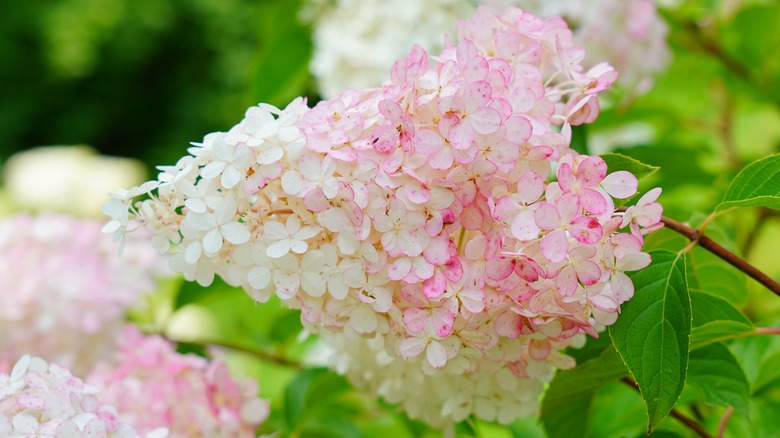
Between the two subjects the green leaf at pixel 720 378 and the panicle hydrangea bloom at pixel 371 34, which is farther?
the panicle hydrangea bloom at pixel 371 34

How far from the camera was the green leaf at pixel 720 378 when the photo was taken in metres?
0.58

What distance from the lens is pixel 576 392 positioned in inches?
23.0

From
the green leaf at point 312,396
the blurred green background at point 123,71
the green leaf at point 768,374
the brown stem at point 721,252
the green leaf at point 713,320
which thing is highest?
the blurred green background at point 123,71

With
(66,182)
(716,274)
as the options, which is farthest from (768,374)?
(66,182)

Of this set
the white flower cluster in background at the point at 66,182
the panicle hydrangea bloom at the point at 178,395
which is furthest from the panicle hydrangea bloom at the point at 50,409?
the white flower cluster in background at the point at 66,182

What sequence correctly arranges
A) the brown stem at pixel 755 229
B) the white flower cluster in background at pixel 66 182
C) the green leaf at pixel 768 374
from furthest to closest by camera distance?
the white flower cluster in background at pixel 66 182
the brown stem at pixel 755 229
the green leaf at pixel 768 374

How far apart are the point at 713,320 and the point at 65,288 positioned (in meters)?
0.69

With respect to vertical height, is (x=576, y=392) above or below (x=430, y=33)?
below

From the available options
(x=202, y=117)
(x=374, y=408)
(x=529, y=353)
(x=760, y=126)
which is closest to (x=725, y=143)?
(x=760, y=126)

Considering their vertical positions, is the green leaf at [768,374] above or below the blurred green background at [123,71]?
below

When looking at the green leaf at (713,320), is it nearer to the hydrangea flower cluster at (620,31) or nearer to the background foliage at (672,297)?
the background foliage at (672,297)

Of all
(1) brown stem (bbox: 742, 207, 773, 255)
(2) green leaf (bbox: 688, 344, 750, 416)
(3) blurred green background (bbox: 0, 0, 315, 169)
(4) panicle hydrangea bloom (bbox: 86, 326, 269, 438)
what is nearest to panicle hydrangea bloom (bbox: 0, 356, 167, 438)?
(4) panicle hydrangea bloom (bbox: 86, 326, 269, 438)

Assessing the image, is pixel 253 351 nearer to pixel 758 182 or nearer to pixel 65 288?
pixel 65 288

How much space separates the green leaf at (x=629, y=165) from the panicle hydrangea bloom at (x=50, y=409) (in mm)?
322
